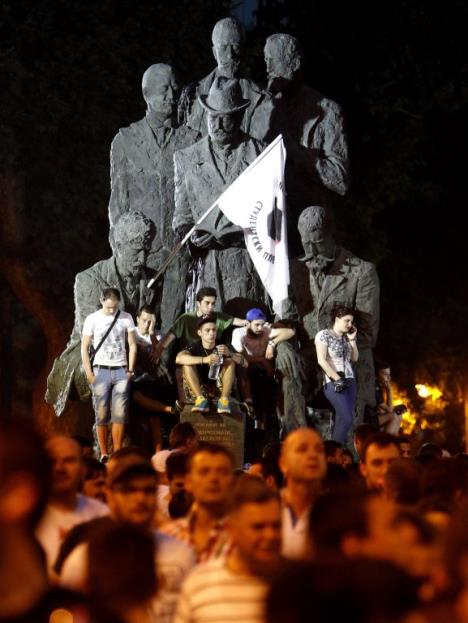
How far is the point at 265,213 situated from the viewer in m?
19.6

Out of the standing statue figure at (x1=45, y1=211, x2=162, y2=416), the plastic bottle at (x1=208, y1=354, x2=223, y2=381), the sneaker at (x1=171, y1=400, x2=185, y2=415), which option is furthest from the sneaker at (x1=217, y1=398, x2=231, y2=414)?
the standing statue figure at (x1=45, y1=211, x2=162, y2=416)

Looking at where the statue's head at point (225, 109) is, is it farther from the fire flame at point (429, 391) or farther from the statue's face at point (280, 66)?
the fire flame at point (429, 391)

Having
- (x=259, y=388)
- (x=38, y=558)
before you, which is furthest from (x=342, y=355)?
(x=38, y=558)

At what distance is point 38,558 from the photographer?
573cm

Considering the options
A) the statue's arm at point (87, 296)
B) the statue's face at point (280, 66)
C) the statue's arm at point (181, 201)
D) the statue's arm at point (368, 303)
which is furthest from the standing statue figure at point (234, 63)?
the statue's arm at point (87, 296)

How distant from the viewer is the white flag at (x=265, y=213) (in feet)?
63.3

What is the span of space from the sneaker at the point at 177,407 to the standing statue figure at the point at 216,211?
1.57 metres

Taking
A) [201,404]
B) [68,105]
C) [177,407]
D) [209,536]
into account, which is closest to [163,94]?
[177,407]

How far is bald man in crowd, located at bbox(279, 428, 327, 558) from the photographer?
8.93m

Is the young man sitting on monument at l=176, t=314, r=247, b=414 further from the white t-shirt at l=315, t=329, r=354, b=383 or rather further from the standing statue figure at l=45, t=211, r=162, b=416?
the standing statue figure at l=45, t=211, r=162, b=416

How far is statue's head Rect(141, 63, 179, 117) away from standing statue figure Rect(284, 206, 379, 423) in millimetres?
2540

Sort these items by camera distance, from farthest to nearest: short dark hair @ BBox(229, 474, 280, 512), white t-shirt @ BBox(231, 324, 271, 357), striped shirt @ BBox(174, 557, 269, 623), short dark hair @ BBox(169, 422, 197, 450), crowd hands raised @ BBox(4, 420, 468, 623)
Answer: white t-shirt @ BBox(231, 324, 271, 357), short dark hair @ BBox(169, 422, 197, 450), short dark hair @ BBox(229, 474, 280, 512), striped shirt @ BBox(174, 557, 269, 623), crowd hands raised @ BBox(4, 420, 468, 623)

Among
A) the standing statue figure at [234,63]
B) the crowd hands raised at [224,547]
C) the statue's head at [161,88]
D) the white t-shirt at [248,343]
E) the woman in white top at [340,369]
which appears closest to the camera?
the crowd hands raised at [224,547]

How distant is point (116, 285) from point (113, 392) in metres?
1.88
